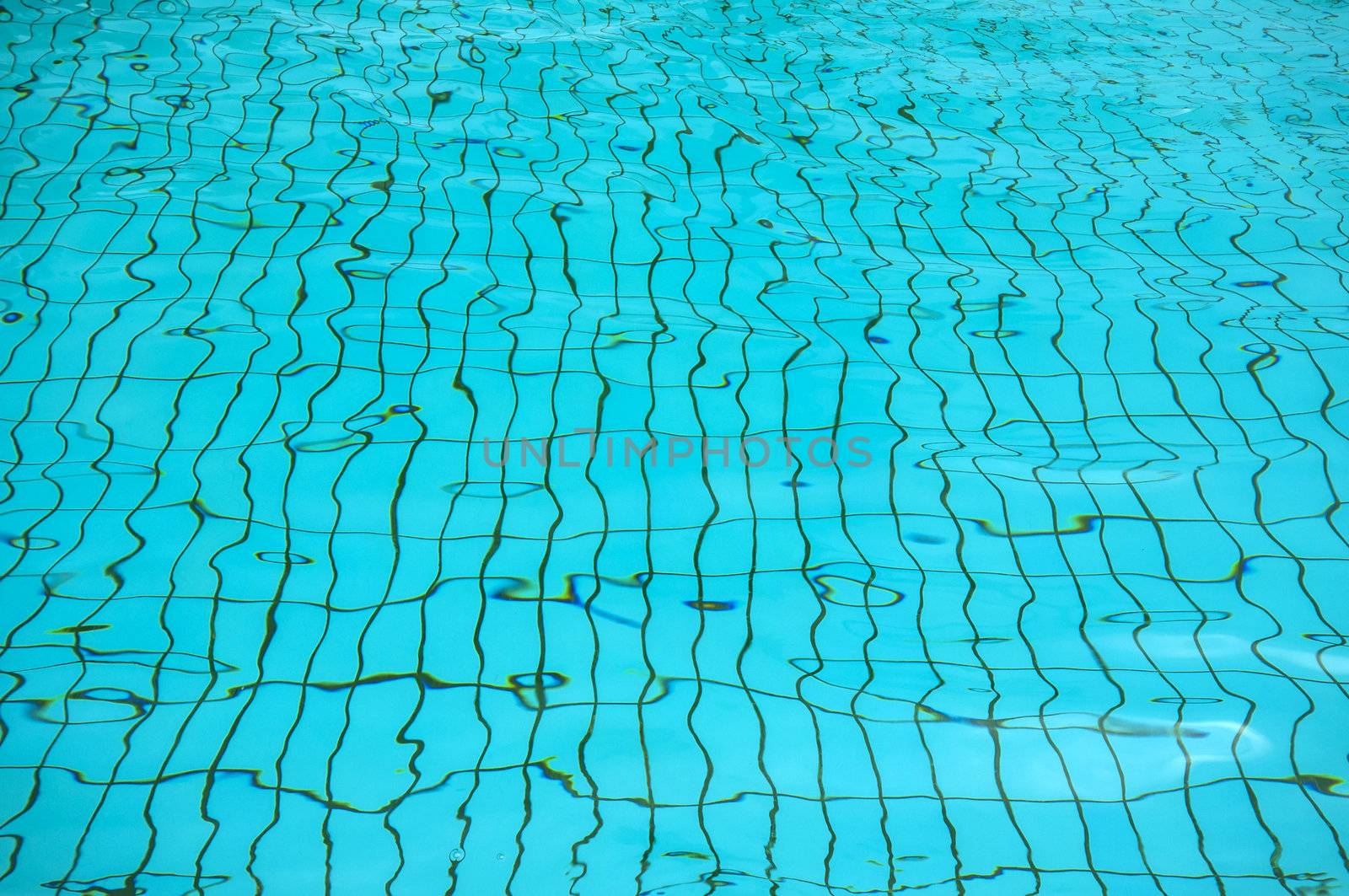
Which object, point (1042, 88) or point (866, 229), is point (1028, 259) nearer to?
point (866, 229)

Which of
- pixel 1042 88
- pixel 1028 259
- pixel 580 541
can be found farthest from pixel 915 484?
pixel 1042 88

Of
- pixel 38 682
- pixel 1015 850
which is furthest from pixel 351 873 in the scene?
pixel 1015 850

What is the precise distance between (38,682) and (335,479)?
0.77 metres

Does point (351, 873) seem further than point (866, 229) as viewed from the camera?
No

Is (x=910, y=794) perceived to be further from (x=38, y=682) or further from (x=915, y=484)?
(x=38, y=682)

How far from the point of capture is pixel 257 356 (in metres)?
2.74

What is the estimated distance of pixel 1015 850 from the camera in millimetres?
1726

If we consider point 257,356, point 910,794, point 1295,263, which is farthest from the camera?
point 1295,263

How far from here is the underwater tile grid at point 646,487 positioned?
1755 millimetres

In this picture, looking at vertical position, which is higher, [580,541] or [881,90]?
[881,90]

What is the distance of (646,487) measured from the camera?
8.14 feet

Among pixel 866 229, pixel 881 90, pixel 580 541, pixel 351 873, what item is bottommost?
pixel 351 873

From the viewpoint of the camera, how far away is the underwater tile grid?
1755 millimetres

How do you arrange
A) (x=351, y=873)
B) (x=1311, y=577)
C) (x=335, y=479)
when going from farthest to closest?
(x=335, y=479) → (x=1311, y=577) → (x=351, y=873)
